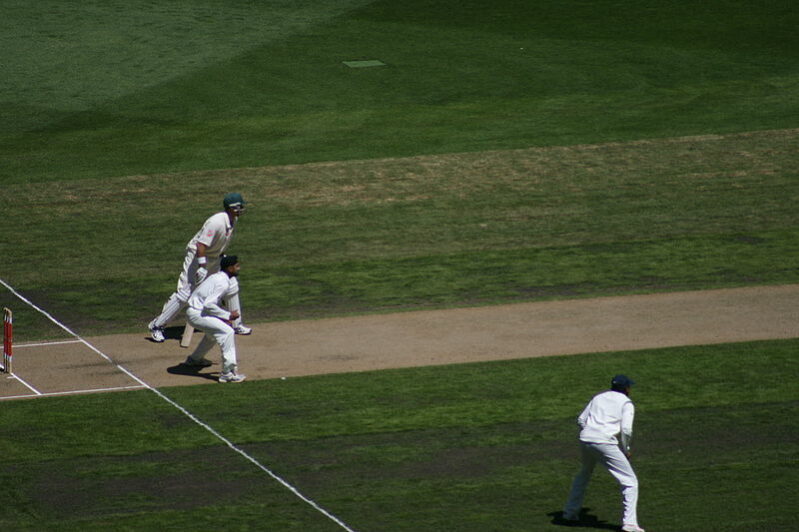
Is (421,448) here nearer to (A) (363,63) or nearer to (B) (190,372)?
(B) (190,372)

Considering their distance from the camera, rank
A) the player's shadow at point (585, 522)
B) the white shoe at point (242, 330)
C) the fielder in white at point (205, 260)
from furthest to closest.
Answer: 1. the white shoe at point (242, 330)
2. the fielder in white at point (205, 260)
3. the player's shadow at point (585, 522)

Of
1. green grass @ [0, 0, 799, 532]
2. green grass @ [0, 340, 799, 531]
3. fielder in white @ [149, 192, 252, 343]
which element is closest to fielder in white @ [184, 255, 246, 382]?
green grass @ [0, 340, 799, 531]

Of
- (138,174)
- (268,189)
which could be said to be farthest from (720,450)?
(138,174)

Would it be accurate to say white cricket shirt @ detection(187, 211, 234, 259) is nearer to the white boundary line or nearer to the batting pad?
the white boundary line

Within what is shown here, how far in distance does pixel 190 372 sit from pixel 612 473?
23.1 feet

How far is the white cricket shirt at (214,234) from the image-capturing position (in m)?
18.6

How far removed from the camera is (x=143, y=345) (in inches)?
747

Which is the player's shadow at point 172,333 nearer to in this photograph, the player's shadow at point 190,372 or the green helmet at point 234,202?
the player's shadow at point 190,372

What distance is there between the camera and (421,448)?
15086 millimetres

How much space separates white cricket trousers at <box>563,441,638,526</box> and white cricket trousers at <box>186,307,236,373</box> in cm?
561

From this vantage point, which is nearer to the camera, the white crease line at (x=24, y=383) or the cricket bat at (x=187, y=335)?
the white crease line at (x=24, y=383)

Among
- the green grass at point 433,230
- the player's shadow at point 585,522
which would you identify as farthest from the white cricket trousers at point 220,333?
the player's shadow at point 585,522

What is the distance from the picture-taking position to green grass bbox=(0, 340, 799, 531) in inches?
527

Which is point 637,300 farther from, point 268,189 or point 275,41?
point 275,41
